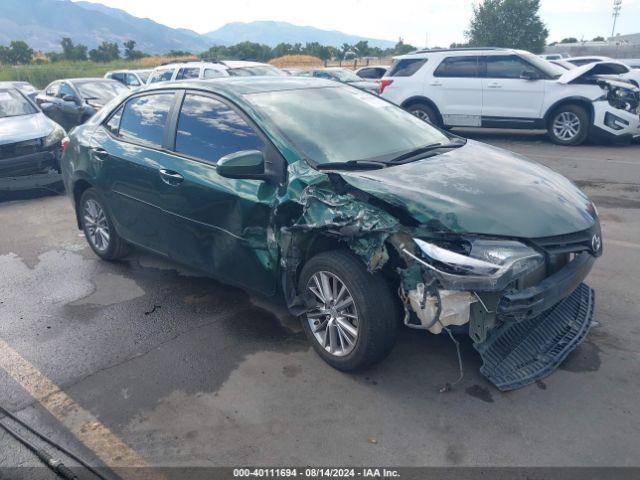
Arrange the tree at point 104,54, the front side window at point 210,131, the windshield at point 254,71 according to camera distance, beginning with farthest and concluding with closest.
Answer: the tree at point 104,54 → the windshield at point 254,71 → the front side window at point 210,131

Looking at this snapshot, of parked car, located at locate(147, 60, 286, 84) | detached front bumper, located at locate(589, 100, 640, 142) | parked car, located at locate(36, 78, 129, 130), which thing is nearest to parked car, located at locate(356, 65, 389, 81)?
parked car, located at locate(147, 60, 286, 84)

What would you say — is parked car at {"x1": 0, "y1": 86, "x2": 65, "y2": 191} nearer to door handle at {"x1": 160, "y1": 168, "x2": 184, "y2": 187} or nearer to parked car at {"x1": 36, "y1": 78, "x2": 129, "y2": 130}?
parked car at {"x1": 36, "y1": 78, "x2": 129, "y2": 130}

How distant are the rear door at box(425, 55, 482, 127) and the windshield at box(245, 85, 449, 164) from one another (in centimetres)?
712

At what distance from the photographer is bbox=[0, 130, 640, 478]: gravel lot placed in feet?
9.13

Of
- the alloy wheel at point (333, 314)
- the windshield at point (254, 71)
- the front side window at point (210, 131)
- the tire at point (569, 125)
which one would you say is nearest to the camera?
the alloy wheel at point (333, 314)

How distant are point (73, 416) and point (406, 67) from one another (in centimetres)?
1059

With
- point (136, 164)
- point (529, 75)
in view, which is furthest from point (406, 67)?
point (136, 164)

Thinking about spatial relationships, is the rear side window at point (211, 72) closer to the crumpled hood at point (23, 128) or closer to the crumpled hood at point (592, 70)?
the crumpled hood at point (23, 128)

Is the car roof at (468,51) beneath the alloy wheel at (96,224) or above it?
above

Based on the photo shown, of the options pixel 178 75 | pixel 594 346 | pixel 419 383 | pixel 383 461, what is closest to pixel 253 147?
pixel 419 383

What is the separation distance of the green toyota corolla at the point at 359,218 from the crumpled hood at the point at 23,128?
14.3 ft

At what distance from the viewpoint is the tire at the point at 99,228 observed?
17.2 ft

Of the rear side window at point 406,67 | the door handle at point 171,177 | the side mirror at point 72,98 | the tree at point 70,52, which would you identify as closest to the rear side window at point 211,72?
the side mirror at point 72,98

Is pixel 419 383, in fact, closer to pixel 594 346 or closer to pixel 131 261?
pixel 594 346
